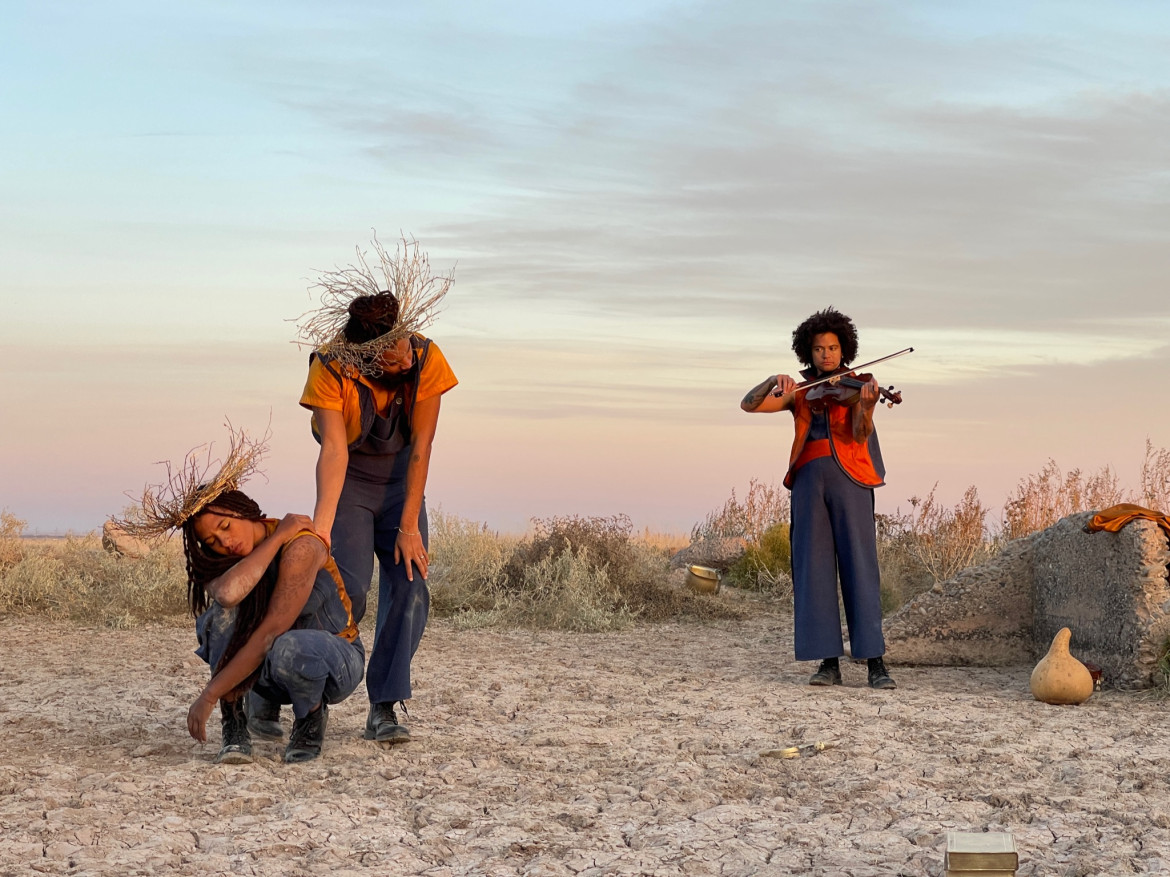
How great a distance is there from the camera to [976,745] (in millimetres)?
5336

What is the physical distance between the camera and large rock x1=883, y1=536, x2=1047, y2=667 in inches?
311

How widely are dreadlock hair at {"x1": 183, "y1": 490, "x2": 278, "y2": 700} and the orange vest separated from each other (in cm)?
338


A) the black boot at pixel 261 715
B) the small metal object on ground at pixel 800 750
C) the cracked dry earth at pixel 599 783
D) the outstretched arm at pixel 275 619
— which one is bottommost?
the cracked dry earth at pixel 599 783

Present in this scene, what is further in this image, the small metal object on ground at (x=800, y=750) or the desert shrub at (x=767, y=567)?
the desert shrub at (x=767, y=567)

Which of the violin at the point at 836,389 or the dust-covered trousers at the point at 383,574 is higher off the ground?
the violin at the point at 836,389

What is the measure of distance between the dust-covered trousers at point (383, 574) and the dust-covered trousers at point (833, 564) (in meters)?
2.56

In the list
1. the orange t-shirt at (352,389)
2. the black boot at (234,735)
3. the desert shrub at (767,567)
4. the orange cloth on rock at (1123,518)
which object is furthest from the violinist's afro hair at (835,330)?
the desert shrub at (767,567)

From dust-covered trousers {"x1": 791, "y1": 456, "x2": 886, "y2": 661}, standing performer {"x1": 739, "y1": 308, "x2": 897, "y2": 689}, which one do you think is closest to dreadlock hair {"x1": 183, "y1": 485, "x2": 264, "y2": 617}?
standing performer {"x1": 739, "y1": 308, "x2": 897, "y2": 689}

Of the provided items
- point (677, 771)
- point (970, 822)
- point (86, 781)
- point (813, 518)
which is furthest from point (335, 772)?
point (813, 518)

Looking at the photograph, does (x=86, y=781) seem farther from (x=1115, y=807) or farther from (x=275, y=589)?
(x=1115, y=807)

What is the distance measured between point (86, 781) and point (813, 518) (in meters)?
4.02

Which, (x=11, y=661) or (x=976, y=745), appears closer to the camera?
(x=976, y=745)

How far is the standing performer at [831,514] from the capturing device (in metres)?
6.97

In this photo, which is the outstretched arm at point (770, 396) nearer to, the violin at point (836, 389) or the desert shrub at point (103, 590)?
the violin at point (836, 389)
